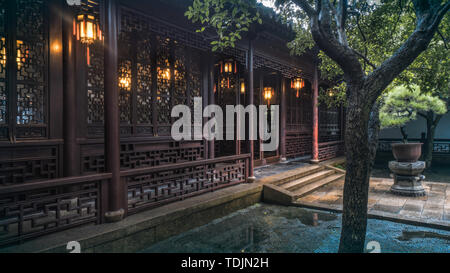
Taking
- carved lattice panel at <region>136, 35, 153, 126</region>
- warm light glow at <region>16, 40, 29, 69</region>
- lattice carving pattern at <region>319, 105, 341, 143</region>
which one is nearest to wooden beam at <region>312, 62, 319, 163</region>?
lattice carving pattern at <region>319, 105, 341, 143</region>

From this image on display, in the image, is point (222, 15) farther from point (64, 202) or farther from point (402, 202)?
point (402, 202)

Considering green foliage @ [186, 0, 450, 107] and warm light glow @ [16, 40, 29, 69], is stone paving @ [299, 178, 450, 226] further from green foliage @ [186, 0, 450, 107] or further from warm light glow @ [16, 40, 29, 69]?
warm light glow @ [16, 40, 29, 69]

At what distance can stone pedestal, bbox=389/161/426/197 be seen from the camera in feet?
22.7

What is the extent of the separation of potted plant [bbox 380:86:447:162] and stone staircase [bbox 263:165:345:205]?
2.20 meters

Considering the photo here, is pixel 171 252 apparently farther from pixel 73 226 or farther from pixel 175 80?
pixel 175 80

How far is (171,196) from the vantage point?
489cm

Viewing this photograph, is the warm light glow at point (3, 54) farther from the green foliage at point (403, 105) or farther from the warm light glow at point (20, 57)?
the green foliage at point (403, 105)

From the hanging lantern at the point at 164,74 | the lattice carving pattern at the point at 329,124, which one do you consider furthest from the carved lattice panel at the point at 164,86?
the lattice carving pattern at the point at 329,124

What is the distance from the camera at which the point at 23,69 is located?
14.4ft

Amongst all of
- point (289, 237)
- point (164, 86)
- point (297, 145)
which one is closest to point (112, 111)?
point (164, 86)

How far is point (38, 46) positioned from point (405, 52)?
17.1 ft

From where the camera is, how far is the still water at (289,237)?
4016mm

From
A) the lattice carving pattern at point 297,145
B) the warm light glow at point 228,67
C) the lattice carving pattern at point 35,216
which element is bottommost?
the lattice carving pattern at point 35,216

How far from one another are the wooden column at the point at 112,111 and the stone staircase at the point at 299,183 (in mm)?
3628
